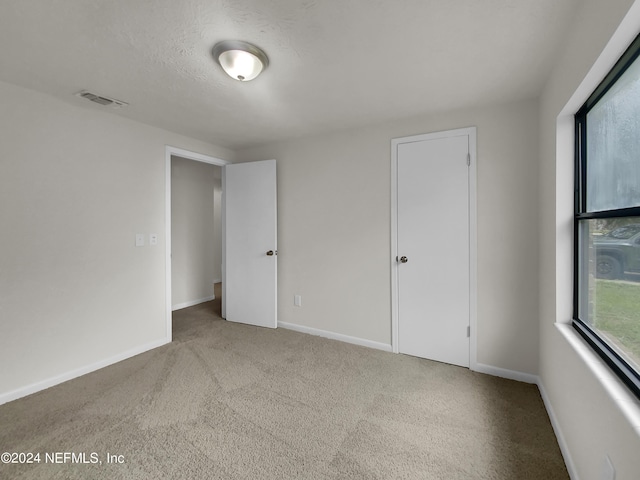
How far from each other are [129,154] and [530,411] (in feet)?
13.1

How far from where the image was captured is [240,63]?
174cm

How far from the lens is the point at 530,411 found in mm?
1964

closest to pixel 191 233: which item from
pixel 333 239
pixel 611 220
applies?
pixel 333 239

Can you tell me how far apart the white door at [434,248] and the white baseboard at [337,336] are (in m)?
0.21

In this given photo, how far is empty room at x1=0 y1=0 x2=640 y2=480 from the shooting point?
1410mm

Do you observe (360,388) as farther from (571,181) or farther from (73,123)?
(73,123)

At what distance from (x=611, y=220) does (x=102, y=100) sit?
11.5ft

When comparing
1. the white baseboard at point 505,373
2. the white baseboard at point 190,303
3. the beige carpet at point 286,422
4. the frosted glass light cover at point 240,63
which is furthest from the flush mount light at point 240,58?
the white baseboard at point 190,303

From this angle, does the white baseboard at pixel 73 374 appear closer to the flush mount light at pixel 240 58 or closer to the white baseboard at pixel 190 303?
the white baseboard at pixel 190 303

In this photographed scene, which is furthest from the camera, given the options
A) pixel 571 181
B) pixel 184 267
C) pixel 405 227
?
pixel 184 267

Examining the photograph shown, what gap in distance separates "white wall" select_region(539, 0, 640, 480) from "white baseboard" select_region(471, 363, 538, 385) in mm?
156

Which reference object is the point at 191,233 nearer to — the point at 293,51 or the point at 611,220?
the point at 293,51

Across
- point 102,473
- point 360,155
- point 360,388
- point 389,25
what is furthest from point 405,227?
point 102,473

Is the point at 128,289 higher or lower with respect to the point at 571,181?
lower
